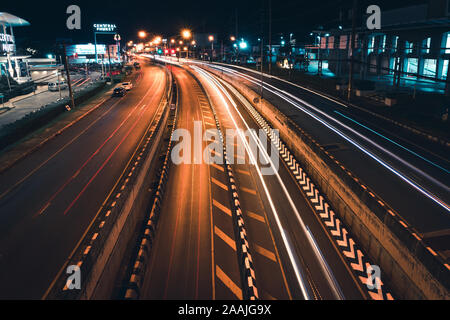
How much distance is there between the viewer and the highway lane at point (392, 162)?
1408 cm

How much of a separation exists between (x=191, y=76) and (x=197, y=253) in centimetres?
7035

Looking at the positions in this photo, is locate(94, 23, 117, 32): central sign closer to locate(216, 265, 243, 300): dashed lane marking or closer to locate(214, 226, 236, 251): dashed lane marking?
locate(214, 226, 236, 251): dashed lane marking

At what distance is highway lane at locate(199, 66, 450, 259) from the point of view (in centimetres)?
1408

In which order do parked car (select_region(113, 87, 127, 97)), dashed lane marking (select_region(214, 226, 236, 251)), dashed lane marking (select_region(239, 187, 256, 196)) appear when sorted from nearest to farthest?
dashed lane marking (select_region(214, 226, 236, 251)), dashed lane marking (select_region(239, 187, 256, 196)), parked car (select_region(113, 87, 127, 97))

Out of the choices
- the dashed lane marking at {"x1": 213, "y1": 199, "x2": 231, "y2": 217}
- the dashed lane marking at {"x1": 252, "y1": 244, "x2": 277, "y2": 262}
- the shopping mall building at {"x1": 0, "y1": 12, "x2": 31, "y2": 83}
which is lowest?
the dashed lane marking at {"x1": 252, "y1": 244, "x2": 277, "y2": 262}

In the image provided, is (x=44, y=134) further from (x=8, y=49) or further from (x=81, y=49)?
(x=81, y=49)

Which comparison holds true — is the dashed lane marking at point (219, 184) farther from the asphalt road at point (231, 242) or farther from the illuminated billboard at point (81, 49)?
the illuminated billboard at point (81, 49)

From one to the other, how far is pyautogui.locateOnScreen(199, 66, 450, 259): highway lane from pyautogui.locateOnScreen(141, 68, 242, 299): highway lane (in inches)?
330

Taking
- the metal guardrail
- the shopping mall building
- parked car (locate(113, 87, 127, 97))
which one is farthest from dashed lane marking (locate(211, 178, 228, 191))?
the shopping mall building

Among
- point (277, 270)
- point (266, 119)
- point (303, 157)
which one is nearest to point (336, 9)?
point (266, 119)

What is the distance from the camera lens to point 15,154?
24781 millimetres

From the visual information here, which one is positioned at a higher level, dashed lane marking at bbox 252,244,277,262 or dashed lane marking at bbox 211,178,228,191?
dashed lane marking at bbox 211,178,228,191

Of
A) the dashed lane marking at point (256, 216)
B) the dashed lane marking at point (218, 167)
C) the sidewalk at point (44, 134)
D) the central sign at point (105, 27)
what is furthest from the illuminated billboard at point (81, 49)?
the dashed lane marking at point (256, 216)

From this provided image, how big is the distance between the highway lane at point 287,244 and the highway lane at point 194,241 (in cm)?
137
